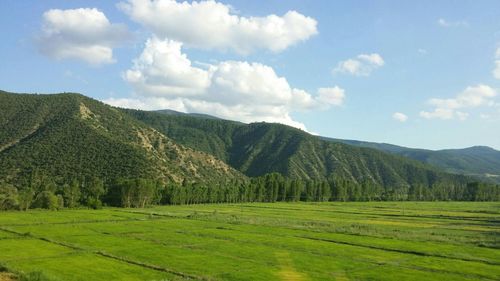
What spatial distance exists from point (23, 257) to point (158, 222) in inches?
1702

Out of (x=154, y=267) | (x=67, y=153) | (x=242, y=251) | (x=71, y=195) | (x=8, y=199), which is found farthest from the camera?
(x=67, y=153)

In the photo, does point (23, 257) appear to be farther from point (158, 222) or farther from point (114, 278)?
point (158, 222)

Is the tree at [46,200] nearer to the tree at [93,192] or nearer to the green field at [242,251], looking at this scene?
the tree at [93,192]

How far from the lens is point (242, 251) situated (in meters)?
56.7

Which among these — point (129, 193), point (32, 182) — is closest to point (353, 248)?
point (129, 193)

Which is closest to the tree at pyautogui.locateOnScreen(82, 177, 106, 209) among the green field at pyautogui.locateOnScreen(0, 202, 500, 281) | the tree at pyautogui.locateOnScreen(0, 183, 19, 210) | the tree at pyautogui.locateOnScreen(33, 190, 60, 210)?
the tree at pyautogui.locateOnScreen(33, 190, 60, 210)

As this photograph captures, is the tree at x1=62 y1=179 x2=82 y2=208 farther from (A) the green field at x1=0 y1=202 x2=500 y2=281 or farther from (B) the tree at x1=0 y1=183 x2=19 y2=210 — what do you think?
(A) the green field at x1=0 y1=202 x2=500 y2=281

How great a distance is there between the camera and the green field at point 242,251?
44.0 m

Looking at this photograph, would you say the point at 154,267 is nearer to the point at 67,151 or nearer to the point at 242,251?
the point at 242,251

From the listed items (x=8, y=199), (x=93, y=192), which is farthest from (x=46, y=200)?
(x=93, y=192)

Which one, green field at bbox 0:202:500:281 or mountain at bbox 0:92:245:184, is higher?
mountain at bbox 0:92:245:184

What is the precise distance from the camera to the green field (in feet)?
144

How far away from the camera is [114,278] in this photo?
40.8m

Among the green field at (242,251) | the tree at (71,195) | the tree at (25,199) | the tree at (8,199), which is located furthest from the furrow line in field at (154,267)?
the tree at (71,195)
